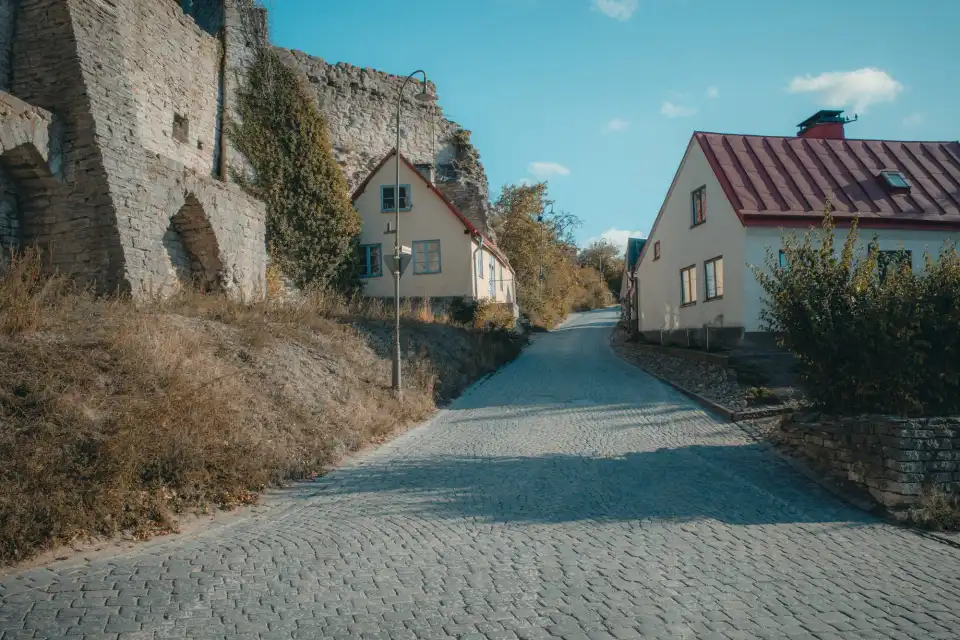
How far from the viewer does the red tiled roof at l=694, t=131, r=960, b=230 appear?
53.1ft

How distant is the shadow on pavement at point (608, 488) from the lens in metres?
6.30

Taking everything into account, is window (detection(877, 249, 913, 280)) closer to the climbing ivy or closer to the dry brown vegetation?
the dry brown vegetation

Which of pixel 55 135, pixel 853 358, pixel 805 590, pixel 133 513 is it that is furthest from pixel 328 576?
pixel 55 135

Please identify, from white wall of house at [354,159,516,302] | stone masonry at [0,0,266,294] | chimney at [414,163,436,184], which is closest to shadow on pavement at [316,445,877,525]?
stone masonry at [0,0,266,294]

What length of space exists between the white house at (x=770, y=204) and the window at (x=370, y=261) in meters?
12.9

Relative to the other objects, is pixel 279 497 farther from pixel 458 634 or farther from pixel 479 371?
pixel 479 371

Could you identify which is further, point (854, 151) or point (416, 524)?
point (854, 151)

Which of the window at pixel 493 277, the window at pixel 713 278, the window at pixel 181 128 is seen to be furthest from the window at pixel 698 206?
the window at pixel 181 128

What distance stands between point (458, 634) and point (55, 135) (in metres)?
12.2

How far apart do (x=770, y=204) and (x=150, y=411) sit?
51.2ft

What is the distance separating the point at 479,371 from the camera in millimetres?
18516

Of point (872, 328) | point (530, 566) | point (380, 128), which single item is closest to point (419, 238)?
point (380, 128)

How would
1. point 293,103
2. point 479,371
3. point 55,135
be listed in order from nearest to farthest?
point 55,135 → point 479,371 → point 293,103

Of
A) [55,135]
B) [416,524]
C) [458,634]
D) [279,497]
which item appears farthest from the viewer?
[55,135]
